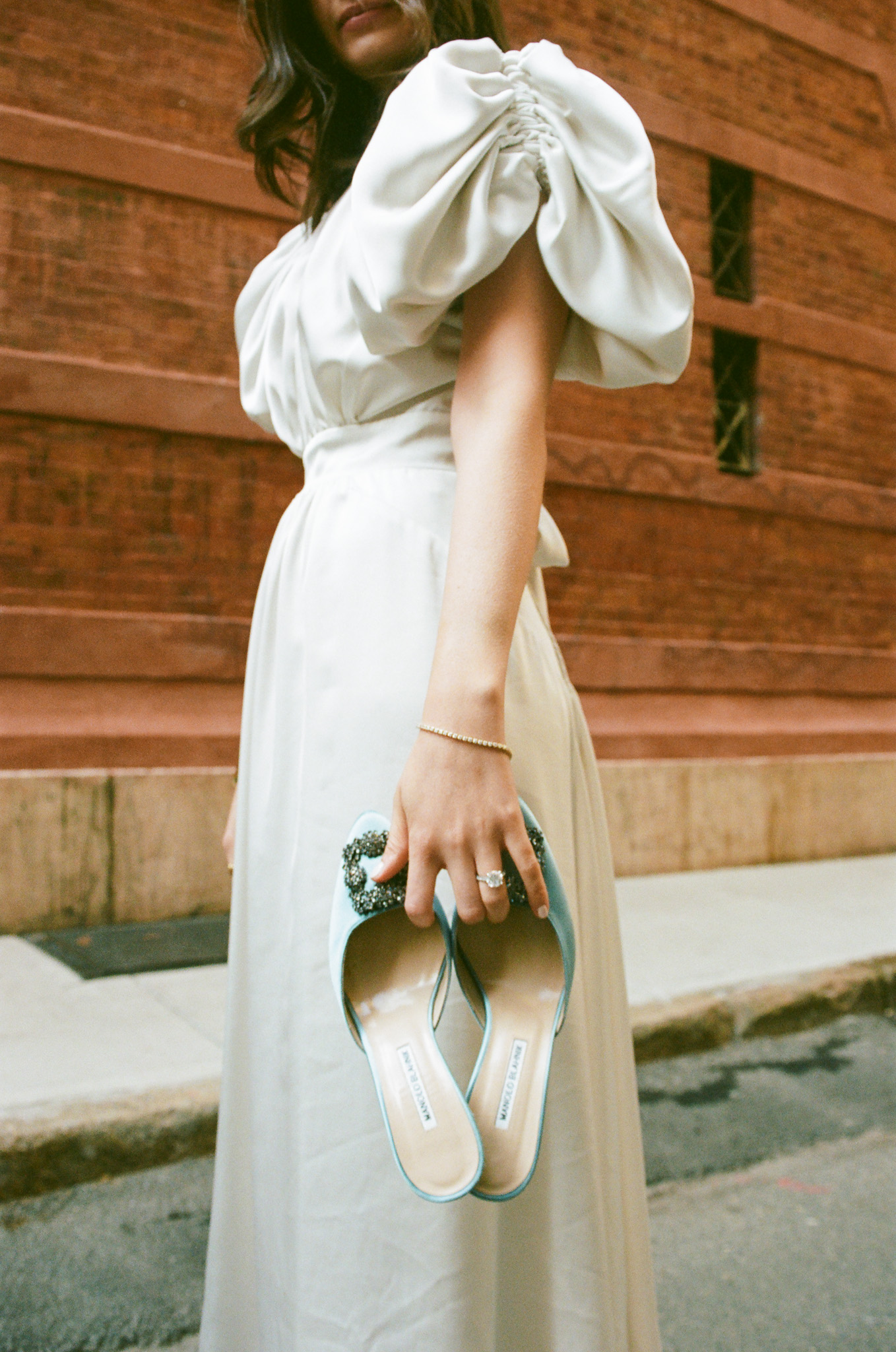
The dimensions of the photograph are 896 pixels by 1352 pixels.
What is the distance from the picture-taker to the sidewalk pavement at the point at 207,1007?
2.44 metres

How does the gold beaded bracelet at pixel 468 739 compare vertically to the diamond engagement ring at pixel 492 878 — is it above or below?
above

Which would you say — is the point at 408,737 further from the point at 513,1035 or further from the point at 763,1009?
the point at 763,1009

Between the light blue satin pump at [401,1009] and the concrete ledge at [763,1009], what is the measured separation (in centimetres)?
251

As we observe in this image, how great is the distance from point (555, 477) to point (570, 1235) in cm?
510

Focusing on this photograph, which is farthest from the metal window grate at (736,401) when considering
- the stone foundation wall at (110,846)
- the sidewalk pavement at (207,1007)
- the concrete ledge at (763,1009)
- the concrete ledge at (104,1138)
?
the concrete ledge at (104,1138)

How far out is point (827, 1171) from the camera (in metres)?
2.65

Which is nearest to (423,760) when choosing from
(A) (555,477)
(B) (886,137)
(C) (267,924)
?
(C) (267,924)

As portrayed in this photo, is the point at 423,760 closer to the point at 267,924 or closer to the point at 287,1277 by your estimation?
the point at 267,924

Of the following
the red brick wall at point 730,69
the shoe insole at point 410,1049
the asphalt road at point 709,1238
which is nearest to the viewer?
the shoe insole at point 410,1049

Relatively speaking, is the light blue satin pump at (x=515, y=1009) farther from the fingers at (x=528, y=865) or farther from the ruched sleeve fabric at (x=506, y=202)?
→ the ruched sleeve fabric at (x=506, y=202)

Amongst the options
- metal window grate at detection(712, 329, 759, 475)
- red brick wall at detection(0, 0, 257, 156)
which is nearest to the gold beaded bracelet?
red brick wall at detection(0, 0, 257, 156)

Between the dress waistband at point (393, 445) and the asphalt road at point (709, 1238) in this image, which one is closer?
the dress waistband at point (393, 445)

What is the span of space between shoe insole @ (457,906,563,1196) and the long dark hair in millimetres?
967

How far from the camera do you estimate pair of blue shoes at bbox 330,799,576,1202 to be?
87 centimetres
